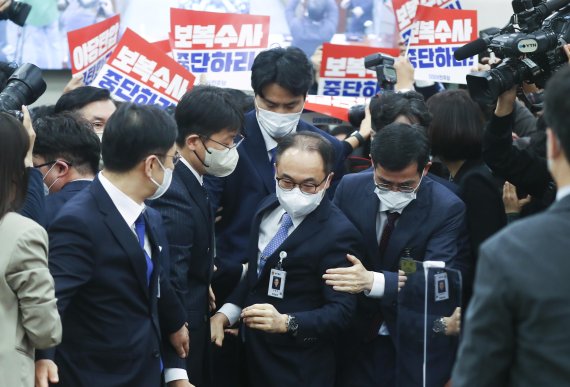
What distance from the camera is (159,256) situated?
380 centimetres

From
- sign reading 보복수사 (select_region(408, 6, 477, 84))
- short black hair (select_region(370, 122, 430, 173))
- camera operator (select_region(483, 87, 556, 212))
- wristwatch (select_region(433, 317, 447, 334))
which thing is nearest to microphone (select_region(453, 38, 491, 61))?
camera operator (select_region(483, 87, 556, 212))

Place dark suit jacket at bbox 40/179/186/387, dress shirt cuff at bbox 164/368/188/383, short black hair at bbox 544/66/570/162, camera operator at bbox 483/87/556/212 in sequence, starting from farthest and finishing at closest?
camera operator at bbox 483/87/556/212 < dress shirt cuff at bbox 164/368/188/383 < dark suit jacket at bbox 40/179/186/387 < short black hair at bbox 544/66/570/162

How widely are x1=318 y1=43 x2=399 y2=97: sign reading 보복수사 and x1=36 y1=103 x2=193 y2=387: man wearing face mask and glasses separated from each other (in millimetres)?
3499

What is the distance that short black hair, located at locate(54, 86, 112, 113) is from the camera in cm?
541

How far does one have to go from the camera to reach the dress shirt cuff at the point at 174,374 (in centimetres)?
399

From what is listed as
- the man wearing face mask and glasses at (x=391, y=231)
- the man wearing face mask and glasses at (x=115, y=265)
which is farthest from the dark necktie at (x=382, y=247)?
the man wearing face mask and glasses at (x=115, y=265)

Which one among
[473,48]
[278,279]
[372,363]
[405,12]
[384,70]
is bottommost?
[372,363]

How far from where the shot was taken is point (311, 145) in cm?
437

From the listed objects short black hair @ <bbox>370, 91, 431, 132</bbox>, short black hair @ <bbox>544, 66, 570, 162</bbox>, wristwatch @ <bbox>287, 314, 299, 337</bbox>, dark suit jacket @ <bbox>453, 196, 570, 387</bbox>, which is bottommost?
wristwatch @ <bbox>287, 314, 299, 337</bbox>

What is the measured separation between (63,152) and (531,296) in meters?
2.53

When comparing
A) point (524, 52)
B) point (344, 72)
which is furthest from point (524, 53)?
point (344, 72)

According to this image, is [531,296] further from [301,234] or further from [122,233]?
[301,234]

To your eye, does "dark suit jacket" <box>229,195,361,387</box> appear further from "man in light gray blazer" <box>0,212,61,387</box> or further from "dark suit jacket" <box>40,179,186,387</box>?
"man in light gray blazer" <box>0,212,61,387</box>

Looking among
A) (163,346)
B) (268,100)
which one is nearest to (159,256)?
(163,346)
